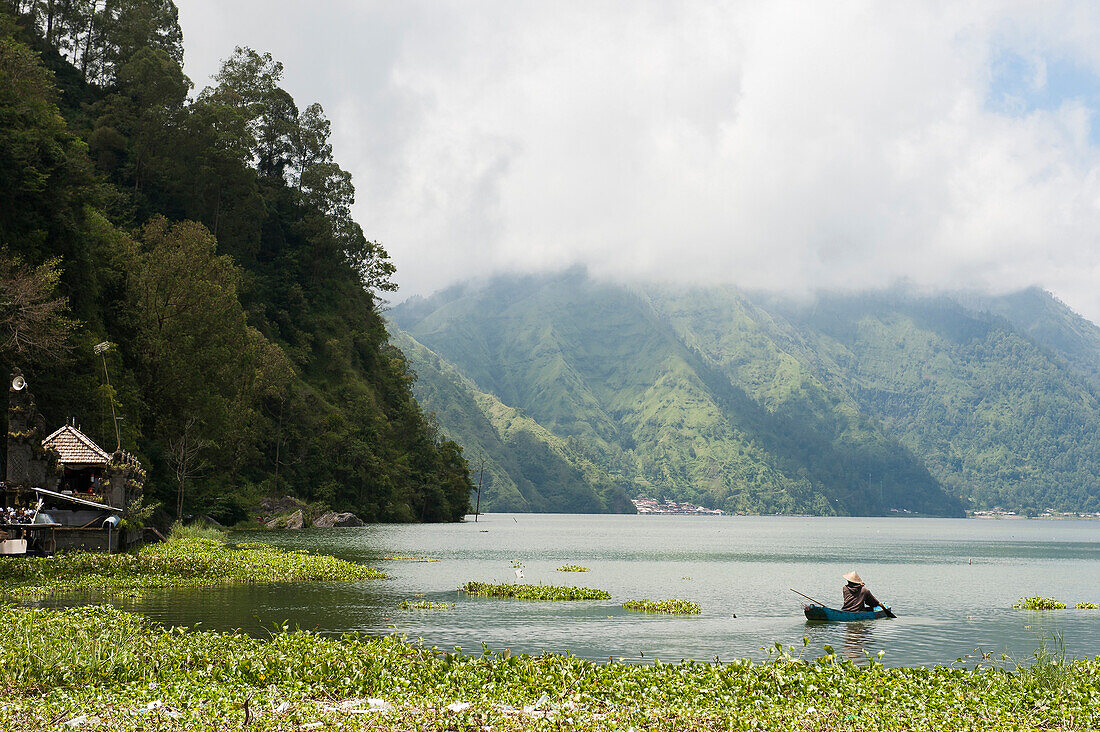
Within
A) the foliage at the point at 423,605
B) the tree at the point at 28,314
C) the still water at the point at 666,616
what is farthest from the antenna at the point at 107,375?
the foliage at the point at 423,605

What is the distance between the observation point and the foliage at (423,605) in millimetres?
37234

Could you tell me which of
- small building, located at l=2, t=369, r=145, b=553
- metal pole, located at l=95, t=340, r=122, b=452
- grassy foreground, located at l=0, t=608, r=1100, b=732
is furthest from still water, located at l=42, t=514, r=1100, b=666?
metal pole, located at l=95, t=340, r=122, b=452

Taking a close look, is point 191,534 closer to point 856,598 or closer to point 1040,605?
point 856,598

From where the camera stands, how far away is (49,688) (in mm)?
17328

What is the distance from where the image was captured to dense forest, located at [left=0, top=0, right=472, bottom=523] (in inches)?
2253

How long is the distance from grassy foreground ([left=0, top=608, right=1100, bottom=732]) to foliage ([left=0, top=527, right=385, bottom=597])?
1556 centimetres

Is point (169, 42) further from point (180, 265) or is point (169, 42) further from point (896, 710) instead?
point (896, 710)

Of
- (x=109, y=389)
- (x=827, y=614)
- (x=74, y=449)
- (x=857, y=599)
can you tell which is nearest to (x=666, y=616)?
(x=827, y=614)

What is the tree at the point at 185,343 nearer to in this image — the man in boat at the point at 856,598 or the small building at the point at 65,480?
the small building at the point at 65,480

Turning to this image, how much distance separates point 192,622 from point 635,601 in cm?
2014

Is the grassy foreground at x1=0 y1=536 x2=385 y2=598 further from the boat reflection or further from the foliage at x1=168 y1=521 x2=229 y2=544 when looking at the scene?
the boat reflection

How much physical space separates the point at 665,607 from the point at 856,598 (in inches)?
315

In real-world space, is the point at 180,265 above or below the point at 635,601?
above

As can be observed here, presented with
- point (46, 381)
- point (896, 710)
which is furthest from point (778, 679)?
point (46, 381)
